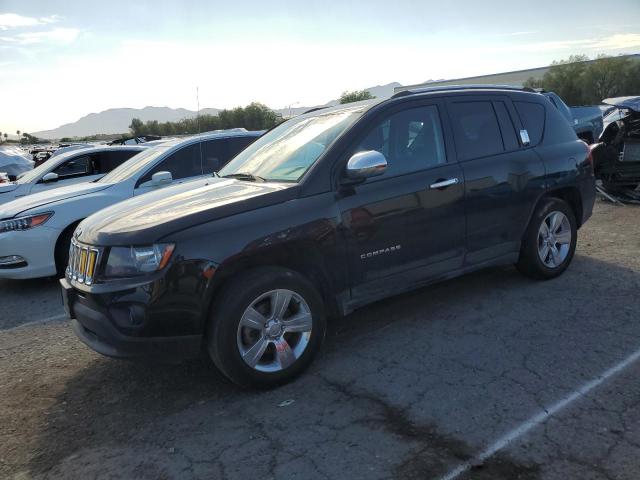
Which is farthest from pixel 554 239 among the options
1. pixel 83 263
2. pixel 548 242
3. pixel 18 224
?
pixel 18 224

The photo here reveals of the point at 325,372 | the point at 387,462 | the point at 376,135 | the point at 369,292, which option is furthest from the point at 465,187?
the point at 387,462

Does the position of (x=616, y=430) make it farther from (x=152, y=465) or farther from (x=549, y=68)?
(x=549, y=68)

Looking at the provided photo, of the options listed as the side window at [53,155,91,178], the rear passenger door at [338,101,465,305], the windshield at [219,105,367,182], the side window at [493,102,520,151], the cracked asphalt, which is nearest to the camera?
the cracked asphalt

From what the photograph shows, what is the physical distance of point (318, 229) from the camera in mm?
3688

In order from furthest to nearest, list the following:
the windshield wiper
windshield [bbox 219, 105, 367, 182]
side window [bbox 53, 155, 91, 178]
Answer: side window [bbox 53, 155, 91, 178], the windshield wiper, windshield [bbox 219, 105, 367, 182]

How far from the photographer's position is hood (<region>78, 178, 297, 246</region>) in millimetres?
3336

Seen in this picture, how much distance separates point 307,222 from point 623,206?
24.6 ft

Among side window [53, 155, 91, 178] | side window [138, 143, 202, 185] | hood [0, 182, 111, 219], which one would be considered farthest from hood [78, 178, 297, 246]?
side window [53, 155, 91, 178]

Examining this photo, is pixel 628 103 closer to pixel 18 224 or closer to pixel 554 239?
pixel 554 239

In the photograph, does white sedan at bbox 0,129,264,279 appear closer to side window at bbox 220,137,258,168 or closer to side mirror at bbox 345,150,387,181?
side window at bbox 220,137,258,168

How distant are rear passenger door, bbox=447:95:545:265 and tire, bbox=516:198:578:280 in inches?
5.8

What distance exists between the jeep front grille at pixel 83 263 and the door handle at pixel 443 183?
8.13 ft

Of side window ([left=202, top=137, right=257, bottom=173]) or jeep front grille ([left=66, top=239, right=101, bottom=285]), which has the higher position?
side window ([left=202, top=137, right=257, bottom=173])

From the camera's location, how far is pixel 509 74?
201 ft
